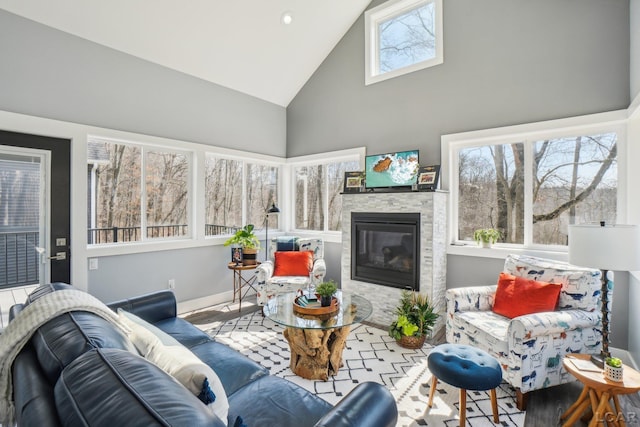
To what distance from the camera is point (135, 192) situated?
3.96 m

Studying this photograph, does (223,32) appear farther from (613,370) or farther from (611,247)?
(613,370)

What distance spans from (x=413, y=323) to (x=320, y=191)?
2680 mm

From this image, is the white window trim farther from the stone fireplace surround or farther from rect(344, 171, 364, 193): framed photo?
rect(344, 171, 364, 193): framed photo

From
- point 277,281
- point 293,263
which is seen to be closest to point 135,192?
point 277,281

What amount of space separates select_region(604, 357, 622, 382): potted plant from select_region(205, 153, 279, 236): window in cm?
435

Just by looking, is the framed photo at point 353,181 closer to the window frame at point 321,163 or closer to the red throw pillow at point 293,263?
the window frame at point 321,163

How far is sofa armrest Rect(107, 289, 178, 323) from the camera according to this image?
2.49m

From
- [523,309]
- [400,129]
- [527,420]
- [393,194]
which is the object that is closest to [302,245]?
[393,194]

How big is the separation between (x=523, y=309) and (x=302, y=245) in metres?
2.86

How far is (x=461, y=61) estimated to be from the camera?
148 inches

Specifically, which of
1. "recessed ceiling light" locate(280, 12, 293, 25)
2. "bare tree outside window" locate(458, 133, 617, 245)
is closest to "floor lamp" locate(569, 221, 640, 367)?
"bare tree outside window" locate(458, 133, 617, 245)

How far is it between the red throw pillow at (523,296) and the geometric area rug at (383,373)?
2.01 ft

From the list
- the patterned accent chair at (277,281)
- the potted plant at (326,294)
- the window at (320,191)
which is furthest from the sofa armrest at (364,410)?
the window at (320,191)

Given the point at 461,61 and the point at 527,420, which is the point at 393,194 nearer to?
the point at 461,61
